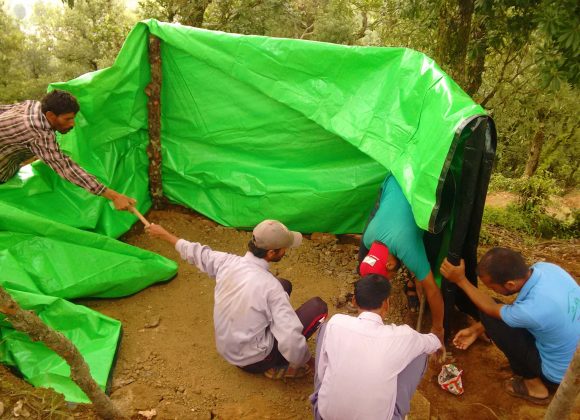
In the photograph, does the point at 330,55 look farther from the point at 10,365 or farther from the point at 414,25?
the point at 414,25

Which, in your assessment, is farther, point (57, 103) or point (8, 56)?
point (8, 56)

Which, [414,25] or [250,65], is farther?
[414,25]

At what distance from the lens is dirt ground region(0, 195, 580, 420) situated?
2.17 m

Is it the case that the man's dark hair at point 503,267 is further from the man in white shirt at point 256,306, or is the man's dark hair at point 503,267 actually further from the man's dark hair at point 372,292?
the man in white shirt at point 256,306

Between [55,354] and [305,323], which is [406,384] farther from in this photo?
[55,354]

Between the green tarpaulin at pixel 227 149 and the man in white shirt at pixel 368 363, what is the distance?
548 millimetres

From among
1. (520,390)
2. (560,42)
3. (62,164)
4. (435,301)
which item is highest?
(560,42)

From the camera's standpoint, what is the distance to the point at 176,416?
2.12m

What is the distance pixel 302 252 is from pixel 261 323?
1435 mm

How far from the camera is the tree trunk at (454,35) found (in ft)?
13.1

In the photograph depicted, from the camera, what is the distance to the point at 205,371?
244cm

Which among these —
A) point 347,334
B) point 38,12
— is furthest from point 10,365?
point 38,12

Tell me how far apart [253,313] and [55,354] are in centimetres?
98

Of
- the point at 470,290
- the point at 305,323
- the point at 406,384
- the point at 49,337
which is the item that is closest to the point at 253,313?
the point at 305,323
